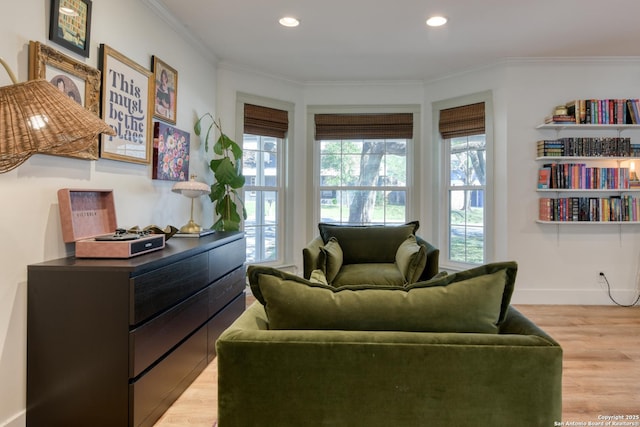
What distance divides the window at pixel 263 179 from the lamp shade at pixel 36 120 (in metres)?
3.04

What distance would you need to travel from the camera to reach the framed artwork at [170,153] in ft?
9.36

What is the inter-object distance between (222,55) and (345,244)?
227cm

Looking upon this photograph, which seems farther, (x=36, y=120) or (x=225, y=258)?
(x=225, y=258)

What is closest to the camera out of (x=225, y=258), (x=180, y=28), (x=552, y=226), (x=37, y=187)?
(x=37, y=187)

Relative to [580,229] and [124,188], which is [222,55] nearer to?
[124,188]

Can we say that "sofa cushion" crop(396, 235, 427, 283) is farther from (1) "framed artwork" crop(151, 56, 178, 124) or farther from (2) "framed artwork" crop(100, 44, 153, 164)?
(1) "framed artwork" crop(151, 56, 178, 124)

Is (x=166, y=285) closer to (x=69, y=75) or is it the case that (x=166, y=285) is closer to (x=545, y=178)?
(x=69, y=75)

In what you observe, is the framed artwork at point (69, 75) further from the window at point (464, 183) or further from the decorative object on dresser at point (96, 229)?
the window at point (464, 183)

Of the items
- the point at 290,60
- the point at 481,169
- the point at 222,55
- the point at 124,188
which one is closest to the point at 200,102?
the point at 222,55

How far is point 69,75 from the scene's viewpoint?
200 cm

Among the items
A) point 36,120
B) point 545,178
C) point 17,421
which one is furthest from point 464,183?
point 17,421

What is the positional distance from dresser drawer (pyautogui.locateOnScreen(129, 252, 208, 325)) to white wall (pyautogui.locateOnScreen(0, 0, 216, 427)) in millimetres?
525

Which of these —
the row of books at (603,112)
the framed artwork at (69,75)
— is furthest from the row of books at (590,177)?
the framed artwork at (69,75)

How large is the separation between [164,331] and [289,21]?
8.21ft
